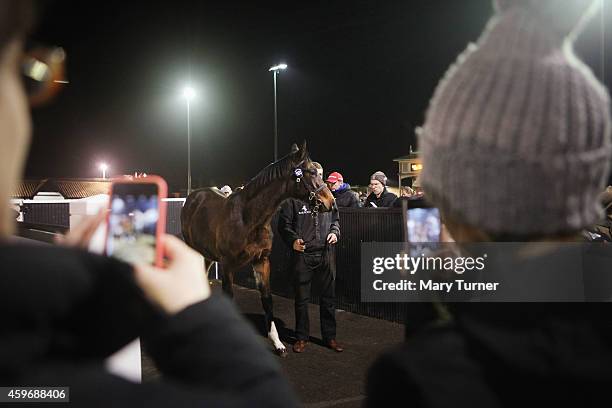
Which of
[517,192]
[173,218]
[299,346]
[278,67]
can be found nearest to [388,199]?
[299,346]

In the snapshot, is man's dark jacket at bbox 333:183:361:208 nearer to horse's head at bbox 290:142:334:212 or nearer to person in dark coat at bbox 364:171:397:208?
person in dark coat at bbox 364:171:397:208

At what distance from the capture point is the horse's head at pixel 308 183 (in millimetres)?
5891

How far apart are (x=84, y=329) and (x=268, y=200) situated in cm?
544

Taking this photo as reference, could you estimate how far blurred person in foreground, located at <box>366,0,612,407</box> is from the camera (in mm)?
699

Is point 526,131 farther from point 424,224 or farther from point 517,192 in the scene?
point 424,224

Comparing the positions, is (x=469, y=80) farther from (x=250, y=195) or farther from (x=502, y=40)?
(x=250, y=195)

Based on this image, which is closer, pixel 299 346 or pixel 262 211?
pixel 262 211

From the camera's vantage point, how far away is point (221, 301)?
0.84 metres

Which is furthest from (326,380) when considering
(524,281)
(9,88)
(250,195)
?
(9,88)

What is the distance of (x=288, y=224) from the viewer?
20.8 ft

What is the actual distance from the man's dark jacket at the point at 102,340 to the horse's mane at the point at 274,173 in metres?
5.26

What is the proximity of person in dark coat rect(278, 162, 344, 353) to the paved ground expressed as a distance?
0.27 m

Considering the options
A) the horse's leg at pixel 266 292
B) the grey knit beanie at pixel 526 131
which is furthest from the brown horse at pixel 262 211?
the grey knit beanie at pixel 526 131

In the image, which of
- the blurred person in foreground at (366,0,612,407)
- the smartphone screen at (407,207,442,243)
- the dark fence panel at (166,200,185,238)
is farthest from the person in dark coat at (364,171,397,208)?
the blurred person in foreground at (366,0,612,407)
